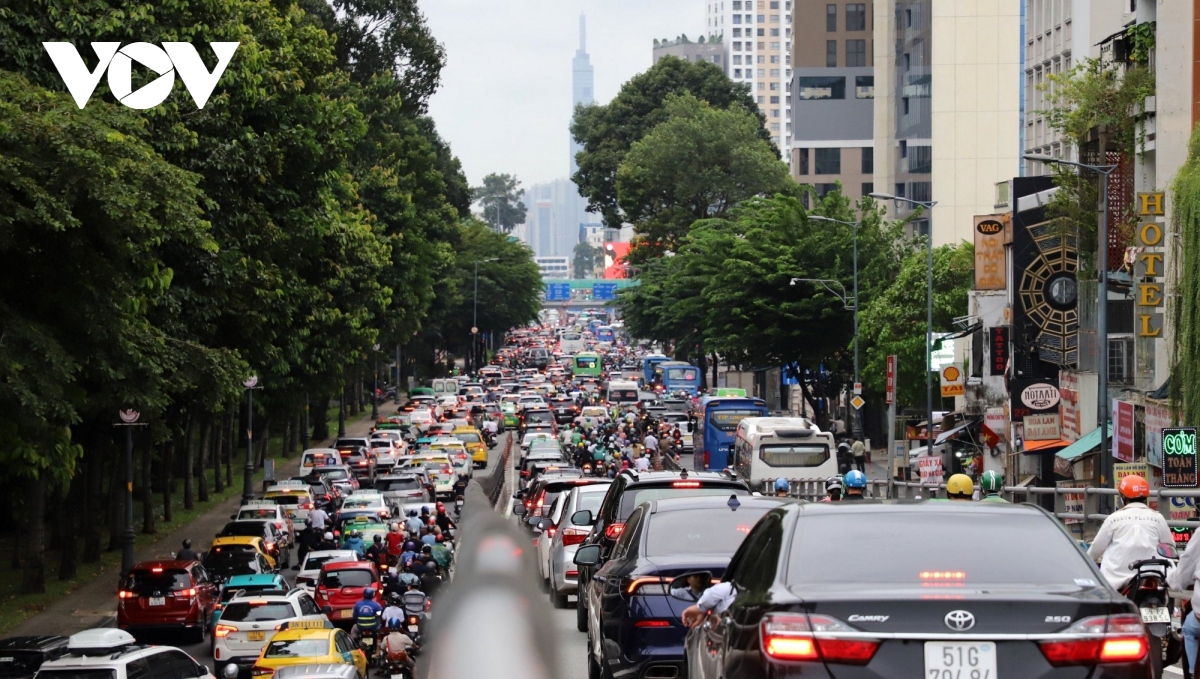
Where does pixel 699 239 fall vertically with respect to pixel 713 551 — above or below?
above

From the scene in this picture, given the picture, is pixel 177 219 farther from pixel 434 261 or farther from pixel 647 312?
pixel 647 312

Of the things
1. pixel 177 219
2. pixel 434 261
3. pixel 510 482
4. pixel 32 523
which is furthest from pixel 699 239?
pixel 177 219

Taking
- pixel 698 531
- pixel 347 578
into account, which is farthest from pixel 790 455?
pixel 698 531

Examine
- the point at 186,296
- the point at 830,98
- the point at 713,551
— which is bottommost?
the point at 713,551

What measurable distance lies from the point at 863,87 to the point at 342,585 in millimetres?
99535

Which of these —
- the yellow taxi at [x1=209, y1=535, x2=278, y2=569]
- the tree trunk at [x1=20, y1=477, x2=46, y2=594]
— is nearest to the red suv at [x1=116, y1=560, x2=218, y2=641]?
the yellow taxi at [x1=209, y1=535, x2=278, y2=569]

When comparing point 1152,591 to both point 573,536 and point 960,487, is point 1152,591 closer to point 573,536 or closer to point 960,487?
point 960,487

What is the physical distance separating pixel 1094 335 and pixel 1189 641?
30.0 m

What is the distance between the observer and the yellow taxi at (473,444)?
206ft

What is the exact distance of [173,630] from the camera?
26375mm

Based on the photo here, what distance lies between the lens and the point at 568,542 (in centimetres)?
2048

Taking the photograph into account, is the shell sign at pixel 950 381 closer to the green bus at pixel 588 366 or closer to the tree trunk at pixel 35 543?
the tree trunk at pixel 35 543

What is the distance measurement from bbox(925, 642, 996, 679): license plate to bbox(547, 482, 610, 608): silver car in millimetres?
12943

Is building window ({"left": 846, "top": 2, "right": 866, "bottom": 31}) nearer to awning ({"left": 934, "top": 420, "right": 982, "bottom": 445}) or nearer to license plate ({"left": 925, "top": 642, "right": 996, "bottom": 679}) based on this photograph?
awning ({"left": 934, "top": 420, "right": 982, "bottom": 445})
